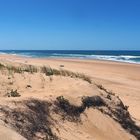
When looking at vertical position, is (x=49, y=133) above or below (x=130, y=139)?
above

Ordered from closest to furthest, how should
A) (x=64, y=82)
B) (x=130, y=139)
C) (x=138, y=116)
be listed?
(x=130, y=139) < (x=64, y=82) < (x=138, y=116)

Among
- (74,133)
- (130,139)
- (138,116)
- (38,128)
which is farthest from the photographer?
(138,116)

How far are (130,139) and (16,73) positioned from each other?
298 cm

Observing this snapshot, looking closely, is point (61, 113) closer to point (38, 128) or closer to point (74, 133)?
point (74, 133)

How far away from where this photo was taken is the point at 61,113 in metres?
6.97

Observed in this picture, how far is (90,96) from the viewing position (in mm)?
7930

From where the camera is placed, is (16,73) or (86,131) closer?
(86,131)

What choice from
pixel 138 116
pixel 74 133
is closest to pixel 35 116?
pixel 74 133

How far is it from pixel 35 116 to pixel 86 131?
1122 mm

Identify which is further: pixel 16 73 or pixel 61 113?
pixel 16 73

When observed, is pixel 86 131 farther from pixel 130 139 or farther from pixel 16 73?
pixel 16 73

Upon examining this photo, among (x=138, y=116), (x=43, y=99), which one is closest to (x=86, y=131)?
(x=43, y=99)

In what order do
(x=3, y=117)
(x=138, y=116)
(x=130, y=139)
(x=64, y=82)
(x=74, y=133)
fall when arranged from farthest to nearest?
(x=138, y=116)
(x=64, y=82)
(x=130, y=139)
(x=74, y=133)
(x=3, y=117)

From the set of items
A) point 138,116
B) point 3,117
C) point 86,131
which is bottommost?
point 138,116
